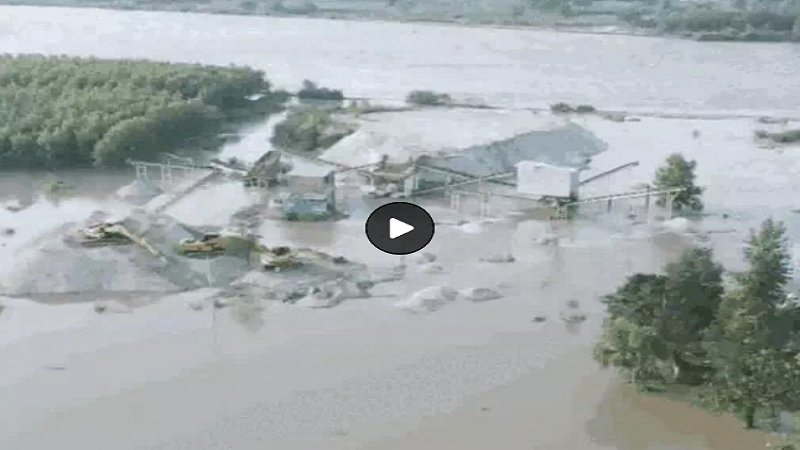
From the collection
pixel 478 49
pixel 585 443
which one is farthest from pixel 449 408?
pixel 478 49

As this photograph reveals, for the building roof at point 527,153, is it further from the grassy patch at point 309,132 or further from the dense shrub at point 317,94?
the dense shrub at point 317,94

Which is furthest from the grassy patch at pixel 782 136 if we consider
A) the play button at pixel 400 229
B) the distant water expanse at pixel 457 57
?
the play button at pixel 400 229

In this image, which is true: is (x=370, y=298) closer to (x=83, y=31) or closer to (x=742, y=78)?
(x=742, y=78)

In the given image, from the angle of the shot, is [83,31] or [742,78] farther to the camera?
[83,31]

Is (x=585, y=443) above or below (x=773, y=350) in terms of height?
below

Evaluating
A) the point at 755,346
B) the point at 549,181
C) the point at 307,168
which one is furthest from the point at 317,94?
the point at 755,346

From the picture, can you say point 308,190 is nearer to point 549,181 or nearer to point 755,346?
point 549,181

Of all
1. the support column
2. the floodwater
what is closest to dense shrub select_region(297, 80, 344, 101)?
the floodwater
